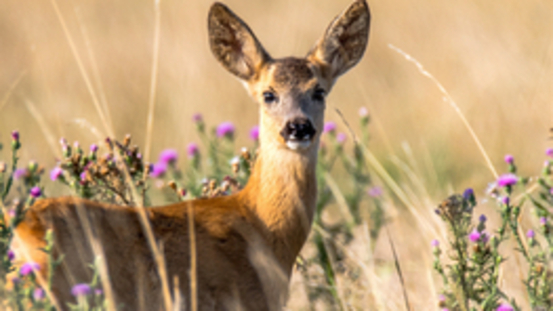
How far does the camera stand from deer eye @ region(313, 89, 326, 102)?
5160 mm

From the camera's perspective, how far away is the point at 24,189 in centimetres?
414

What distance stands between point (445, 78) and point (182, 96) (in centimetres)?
345

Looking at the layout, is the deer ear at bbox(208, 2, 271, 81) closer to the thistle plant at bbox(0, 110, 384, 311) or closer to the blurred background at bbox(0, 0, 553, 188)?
the thistle plant at bbox(0, 110, 384, 311)

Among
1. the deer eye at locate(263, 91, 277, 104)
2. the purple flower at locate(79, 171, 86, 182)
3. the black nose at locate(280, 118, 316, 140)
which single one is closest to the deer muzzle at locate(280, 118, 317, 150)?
the black nose at locate(280, 118, 316, 140)

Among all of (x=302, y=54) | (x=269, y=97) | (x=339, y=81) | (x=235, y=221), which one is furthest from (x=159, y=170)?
(x=339, y=81)

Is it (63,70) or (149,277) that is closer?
(149,277)

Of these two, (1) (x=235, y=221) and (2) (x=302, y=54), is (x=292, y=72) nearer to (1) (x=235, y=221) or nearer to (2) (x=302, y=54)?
(1) (x=235, y=221)

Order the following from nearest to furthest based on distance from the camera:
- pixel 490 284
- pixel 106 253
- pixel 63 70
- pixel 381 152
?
pixel 106 253
pixel 490 284
pixel 381 152
pixel 63 70

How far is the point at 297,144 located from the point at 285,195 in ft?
1.02

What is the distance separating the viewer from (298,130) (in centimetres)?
479

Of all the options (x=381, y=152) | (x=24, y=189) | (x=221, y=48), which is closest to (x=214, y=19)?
(x=221, y=48)

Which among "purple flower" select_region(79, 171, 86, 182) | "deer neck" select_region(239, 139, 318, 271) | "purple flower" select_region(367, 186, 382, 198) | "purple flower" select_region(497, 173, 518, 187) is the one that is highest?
"purple flower" select_region(79, 171, 86, 182)

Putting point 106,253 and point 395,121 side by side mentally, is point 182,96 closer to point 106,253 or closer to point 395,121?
point 395,121

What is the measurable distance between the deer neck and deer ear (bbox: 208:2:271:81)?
2.12 ft
